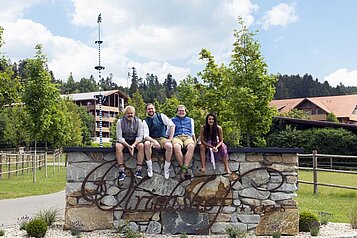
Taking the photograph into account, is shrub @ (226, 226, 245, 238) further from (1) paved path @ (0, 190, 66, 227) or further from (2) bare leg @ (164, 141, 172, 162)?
(1) paved path @ (0, 190, 66, 227)

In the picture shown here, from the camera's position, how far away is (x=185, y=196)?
8633mm

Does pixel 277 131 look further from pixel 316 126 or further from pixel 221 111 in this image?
pixel 221 111

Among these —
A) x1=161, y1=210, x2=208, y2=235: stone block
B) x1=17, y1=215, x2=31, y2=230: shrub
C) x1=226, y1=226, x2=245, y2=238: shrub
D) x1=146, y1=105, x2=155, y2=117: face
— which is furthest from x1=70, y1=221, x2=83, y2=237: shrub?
x1=226, y1=226, x2=245, y2=238: shrub

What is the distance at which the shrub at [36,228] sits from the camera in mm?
7992

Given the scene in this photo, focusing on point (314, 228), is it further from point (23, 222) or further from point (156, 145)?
point (23, 222)

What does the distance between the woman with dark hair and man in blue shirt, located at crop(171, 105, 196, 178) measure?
0.63 ft

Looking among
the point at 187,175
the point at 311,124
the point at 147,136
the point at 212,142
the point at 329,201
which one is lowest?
the point at 329,201

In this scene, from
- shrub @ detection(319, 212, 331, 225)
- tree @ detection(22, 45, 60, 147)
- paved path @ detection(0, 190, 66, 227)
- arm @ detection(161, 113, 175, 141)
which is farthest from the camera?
tree @ detection(22, 45, 60, 147)

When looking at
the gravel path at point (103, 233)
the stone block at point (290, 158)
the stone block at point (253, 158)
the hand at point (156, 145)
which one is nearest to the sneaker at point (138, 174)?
the hand at point (156, 145)

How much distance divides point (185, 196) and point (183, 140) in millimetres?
981

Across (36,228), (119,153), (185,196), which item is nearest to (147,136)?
(119,153)

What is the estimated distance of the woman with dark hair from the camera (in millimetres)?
8500

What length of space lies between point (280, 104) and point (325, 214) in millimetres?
79738

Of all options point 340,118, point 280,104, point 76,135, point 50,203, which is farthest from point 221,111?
point 280,104
